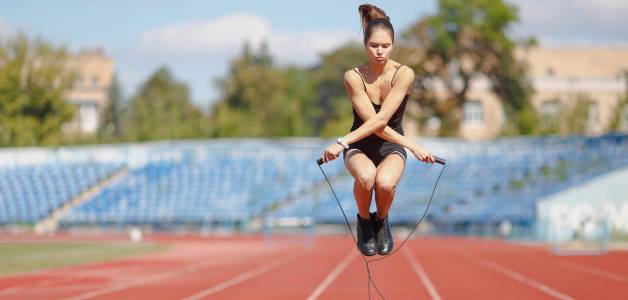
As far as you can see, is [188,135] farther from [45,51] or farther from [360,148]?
[360,148]

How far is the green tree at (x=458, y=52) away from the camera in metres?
66.8

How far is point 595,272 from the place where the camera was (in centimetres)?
1916

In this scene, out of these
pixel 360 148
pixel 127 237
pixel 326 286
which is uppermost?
pixel 360 148

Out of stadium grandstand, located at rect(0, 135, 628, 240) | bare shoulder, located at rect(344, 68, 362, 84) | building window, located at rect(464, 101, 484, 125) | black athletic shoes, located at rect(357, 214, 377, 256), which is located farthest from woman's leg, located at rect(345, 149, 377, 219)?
building window, located at rect(464, 101, 484, 125)

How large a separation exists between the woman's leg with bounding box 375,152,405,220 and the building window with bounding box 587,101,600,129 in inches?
2486

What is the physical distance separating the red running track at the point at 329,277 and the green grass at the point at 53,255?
0.87 metres

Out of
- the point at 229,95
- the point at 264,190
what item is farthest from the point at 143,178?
the point at 229,95

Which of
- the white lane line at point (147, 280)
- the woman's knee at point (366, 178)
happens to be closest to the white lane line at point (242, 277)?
the white lane line at point (147, 280)

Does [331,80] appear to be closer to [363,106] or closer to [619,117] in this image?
[619,117]

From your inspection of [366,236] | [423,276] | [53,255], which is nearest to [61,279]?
[423,276]

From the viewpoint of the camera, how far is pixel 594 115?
249 feet

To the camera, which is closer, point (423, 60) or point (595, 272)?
point (595, 272)

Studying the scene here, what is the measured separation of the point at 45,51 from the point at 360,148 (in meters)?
62.0

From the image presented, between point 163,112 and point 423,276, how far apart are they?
61.4 metres
